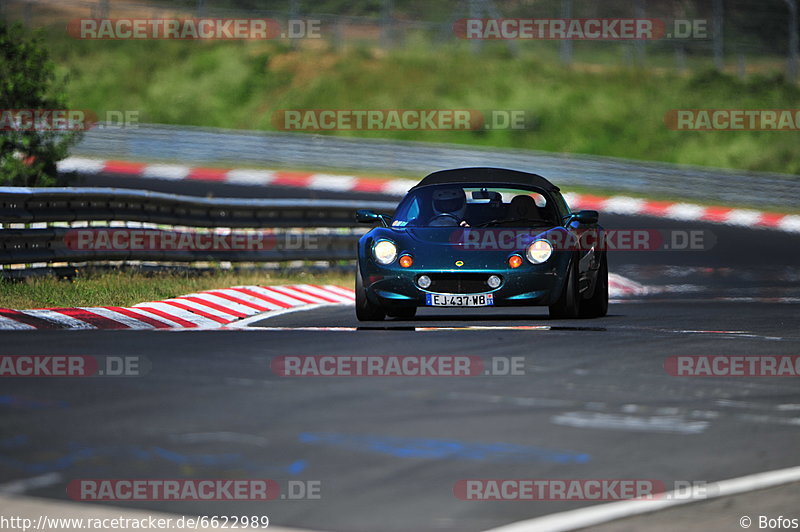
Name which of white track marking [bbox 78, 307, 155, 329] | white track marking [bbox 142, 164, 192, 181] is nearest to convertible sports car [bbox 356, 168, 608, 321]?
white track marking [bbox 78, 307, 155, 329]

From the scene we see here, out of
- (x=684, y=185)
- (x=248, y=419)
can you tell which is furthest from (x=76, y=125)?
(x=684, y=185)

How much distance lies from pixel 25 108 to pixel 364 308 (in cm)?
794

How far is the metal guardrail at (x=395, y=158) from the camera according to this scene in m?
31.9

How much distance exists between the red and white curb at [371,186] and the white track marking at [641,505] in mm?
22961

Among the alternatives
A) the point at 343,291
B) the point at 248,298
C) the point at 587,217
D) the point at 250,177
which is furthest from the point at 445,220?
the point at 250,177

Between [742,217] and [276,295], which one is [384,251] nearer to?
[276,295]

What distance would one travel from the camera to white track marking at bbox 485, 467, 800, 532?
16.7 ft

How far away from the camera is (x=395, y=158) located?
3403 cm

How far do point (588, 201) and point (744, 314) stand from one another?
17.0 m

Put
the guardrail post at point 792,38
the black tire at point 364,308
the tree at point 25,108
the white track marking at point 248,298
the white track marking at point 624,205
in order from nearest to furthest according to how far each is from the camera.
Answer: the black tire at point 364,308 → the white track marking at point 248,298 → the tree at point 25,108 → the white track marking at point 624,205 → the guardrail post at point 792,38

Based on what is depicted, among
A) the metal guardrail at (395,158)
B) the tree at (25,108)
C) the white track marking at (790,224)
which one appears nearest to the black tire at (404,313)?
the tree at (25,108)

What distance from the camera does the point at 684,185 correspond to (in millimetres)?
31984

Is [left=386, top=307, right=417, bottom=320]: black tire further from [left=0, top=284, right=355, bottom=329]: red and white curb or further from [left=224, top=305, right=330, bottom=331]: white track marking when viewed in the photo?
[left=0, top=284, right=355, bottom=329]: red and white curb

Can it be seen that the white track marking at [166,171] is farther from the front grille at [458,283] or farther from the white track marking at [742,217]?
the front grille at [458,283]
